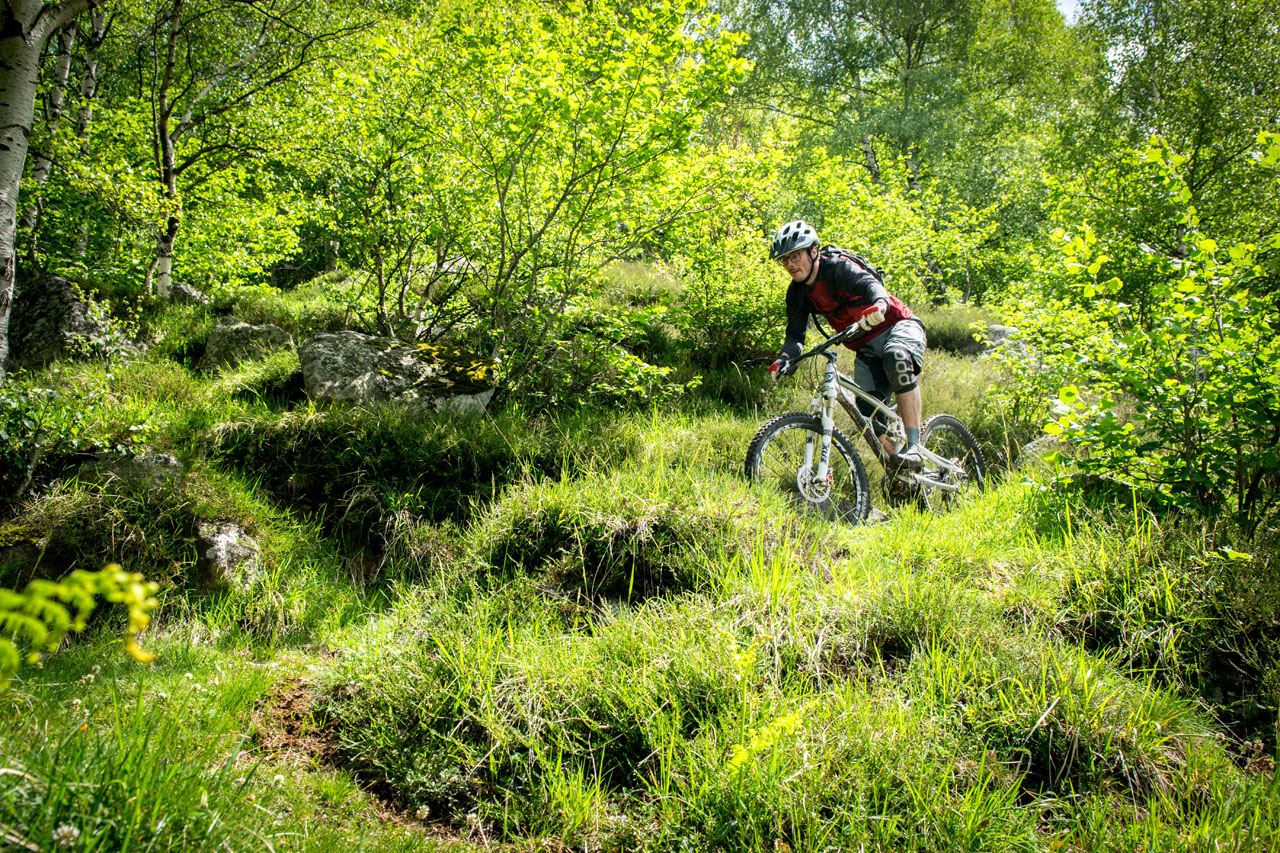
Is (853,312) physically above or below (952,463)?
above

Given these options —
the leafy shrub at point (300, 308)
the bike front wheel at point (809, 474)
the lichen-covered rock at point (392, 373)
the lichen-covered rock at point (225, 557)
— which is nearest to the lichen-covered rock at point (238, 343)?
the leafy shrub at point (300, 308)

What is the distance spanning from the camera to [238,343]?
7.33 m

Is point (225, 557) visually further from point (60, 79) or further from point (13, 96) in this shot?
point (60, 79)

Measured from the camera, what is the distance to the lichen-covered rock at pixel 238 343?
23.6 feet

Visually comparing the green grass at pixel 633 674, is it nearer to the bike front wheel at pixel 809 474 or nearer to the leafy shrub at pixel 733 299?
the bike front wheel at pixel 809 474

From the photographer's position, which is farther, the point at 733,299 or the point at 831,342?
the point at 733,299

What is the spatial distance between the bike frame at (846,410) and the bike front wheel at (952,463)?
4 centimetres

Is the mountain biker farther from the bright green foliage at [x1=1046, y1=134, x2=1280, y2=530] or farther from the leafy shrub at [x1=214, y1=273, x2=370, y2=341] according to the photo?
the leafy shrub at [x1=214, y1=273, x2=370, y2=341]

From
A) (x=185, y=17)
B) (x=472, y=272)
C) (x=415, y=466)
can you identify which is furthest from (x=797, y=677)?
(x=185, y=17)

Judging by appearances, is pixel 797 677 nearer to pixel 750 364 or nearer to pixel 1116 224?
pixel 750 364

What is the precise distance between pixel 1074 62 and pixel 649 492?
2361cm

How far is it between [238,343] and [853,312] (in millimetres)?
6545

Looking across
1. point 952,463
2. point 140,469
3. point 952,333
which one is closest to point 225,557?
point 140,469

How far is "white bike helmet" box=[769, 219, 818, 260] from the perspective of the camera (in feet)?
17.6
